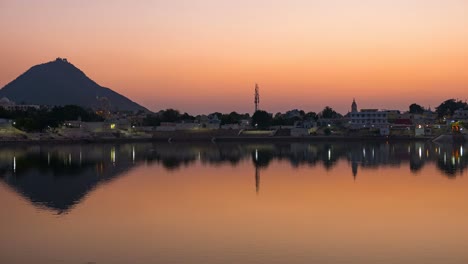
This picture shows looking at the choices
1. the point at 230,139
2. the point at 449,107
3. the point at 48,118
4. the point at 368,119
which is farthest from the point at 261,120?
the point at 449,107

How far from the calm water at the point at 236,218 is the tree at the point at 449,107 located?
80010mm

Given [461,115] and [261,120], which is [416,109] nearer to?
[461,115]

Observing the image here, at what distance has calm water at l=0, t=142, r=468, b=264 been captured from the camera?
11062 millimetres

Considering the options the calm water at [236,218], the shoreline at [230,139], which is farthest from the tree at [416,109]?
the calm water at [236,218]

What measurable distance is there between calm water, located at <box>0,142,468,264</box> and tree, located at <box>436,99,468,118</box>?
262 ft

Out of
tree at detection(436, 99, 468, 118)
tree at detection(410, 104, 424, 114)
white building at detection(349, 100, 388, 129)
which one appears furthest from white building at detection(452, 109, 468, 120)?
tree at detection(410, 104, 424, 114)

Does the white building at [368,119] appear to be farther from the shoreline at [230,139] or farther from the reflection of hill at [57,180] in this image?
the reflection of hill at [57,180]

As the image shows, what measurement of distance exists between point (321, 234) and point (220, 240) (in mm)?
2346

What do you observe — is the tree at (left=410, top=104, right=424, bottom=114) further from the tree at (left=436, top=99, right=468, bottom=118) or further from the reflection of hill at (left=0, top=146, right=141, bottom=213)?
the reflection of hill at (left=0, top=146, right=141, bottom=213)

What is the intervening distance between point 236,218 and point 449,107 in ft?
316

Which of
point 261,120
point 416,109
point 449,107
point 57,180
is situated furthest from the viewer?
point 416,109

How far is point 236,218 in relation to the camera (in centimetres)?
1494

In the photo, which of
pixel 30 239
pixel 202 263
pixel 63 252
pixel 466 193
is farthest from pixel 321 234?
pixel 466 193

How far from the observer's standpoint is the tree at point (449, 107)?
102 metres
